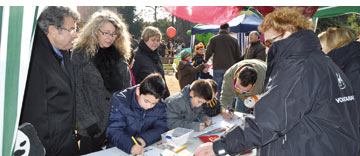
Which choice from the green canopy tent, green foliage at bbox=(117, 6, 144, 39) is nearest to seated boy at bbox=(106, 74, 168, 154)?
the green canopy tent

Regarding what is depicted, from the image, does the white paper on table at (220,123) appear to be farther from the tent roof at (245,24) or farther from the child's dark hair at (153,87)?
the tent roof at (245,24)

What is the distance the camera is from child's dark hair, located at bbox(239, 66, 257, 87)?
249 cm

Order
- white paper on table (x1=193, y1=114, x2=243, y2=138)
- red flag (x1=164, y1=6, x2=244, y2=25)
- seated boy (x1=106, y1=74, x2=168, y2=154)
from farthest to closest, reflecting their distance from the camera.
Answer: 1. red flag (x1=164, y1=6, x2=244, y2=25)
2. white paper on table (x1=193, y1=114, x2=243, y2=138)
3. seated boy (x1=106, y1=74, x2=168, y2=154)

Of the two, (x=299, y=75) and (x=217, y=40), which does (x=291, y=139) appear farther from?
(x=217, y=40)

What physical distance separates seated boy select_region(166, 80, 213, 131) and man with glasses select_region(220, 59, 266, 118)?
43 cm

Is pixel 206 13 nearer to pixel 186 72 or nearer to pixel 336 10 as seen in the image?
pixel 186 72

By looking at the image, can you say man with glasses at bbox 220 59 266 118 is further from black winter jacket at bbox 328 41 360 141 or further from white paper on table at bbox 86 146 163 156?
white paper on table at bbox 86 146 163 156

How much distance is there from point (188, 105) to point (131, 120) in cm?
62

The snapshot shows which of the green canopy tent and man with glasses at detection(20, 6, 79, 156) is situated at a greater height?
the green canopy tent

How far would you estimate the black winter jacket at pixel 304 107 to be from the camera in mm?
1086

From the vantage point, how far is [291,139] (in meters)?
1.15

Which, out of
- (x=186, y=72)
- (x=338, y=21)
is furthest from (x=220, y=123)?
(x=338, y=21)

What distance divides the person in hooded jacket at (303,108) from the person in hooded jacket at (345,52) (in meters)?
0.72

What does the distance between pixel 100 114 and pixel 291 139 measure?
1.35 metres
